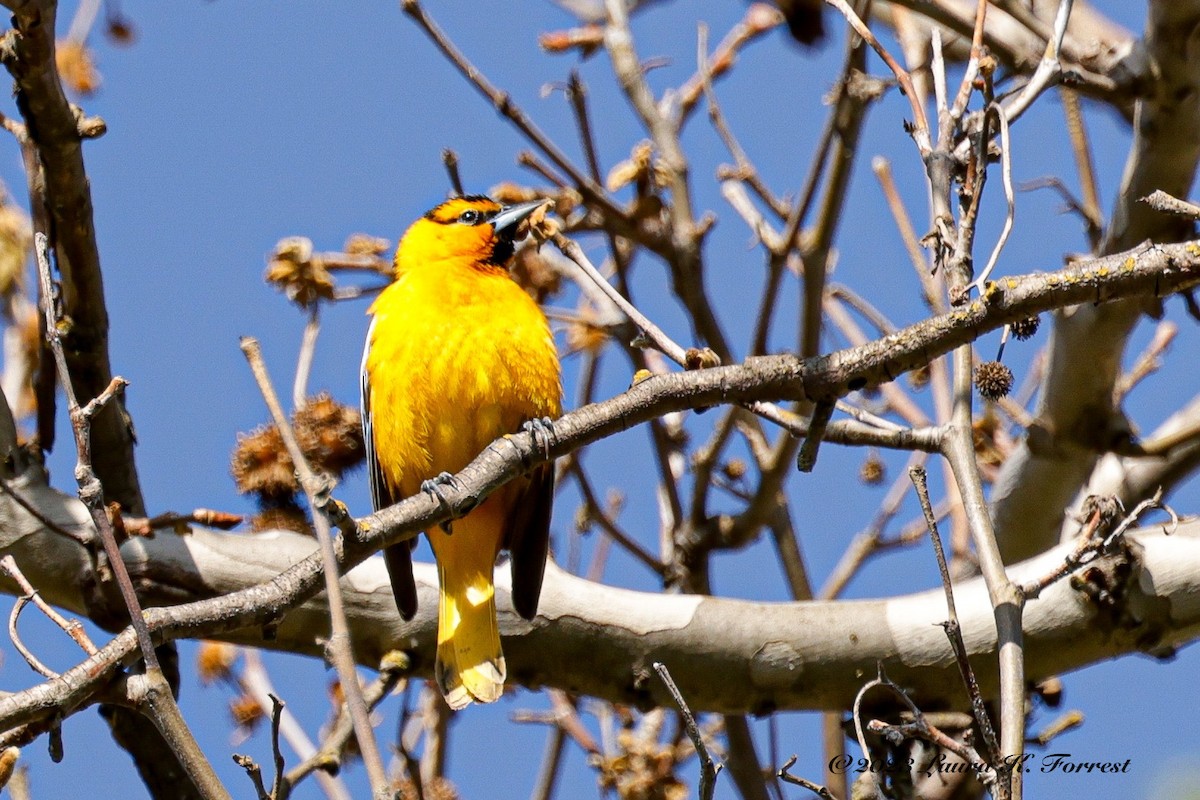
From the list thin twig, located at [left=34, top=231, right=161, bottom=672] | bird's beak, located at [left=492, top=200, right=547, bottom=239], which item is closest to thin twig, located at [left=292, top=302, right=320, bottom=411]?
thin twig, located at [left=34, top=231, right=161, bottom=672]

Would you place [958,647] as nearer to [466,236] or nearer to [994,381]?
[994,381]

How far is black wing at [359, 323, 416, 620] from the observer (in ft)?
12.6

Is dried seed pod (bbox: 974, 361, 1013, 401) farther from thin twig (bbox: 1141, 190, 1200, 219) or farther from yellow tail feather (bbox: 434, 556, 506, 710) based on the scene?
yellow tail feather (bbox: 434, 556, 506, 710)

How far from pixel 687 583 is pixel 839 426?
1613mm

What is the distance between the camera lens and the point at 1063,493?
463cm

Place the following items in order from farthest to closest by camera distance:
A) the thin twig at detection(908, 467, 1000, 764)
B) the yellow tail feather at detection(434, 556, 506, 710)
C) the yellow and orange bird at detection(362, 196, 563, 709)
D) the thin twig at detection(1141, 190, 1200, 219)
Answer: the yellow and orange bird at detection(362, 196, 563, 709) < the yellow tail feather at detection(434, 556, 506, 710) < the thin twig at detection(1141, 190, 1200, 219) < the thin twig at detection(908, 467, 1000, 764)

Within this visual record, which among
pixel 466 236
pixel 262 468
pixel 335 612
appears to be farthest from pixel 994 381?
pixel 466 236

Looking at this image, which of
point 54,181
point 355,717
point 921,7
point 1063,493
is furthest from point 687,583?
point 355,717

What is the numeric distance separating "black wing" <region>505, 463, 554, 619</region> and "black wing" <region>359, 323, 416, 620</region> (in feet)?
0.98

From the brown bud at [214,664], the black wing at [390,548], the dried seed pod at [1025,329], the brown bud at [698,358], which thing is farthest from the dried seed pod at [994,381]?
the brown bud at [214,664]

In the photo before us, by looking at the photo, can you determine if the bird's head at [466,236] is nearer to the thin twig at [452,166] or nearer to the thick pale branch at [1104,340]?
the thin twig at [452,166]

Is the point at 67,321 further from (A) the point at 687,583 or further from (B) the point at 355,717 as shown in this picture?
(B) the point at 355,717

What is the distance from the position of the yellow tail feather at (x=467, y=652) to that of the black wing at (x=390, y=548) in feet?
0.43

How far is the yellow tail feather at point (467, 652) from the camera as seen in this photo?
12.6 feet
